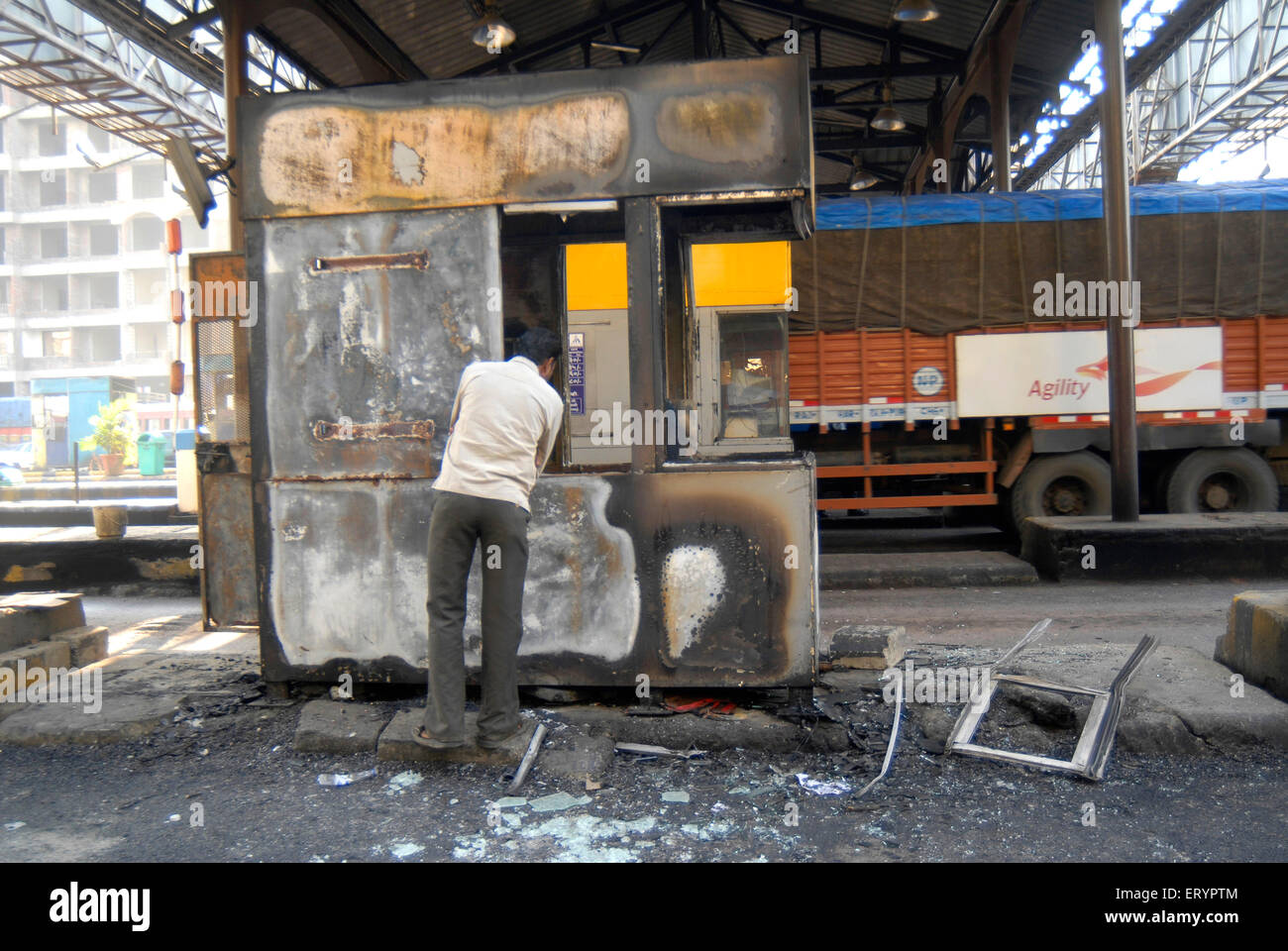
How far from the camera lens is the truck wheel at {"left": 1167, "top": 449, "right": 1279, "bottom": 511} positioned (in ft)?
30.1

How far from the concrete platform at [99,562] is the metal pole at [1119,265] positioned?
27.9 feet

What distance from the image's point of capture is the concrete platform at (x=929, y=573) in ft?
25.8

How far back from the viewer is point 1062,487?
935cm

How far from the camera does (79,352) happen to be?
4619cm

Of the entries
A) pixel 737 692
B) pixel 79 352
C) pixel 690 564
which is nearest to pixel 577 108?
pixel 690 564

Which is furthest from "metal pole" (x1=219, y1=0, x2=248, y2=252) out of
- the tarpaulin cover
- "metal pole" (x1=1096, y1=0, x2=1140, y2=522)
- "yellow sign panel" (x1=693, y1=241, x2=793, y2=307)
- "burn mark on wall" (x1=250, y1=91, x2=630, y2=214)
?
"metal pole" (x1=1096, y1=0, x2=1140, y2=522)

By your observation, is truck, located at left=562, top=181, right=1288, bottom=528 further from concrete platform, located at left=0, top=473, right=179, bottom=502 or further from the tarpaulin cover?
concrete platform, located at left=0, top=473, right=179, bottom=502

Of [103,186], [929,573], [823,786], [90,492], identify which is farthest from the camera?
[103,186]

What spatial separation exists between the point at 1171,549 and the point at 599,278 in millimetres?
5692

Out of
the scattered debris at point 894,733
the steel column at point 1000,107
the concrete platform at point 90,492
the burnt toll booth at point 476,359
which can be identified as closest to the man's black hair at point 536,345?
the burnt toll booth at point 476,359

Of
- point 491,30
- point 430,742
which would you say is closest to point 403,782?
point 430,742

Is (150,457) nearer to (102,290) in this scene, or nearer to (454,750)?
(454,750)

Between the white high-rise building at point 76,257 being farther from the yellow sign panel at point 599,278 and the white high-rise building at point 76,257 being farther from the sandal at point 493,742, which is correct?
the sandal at point 493,742
